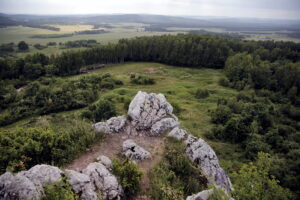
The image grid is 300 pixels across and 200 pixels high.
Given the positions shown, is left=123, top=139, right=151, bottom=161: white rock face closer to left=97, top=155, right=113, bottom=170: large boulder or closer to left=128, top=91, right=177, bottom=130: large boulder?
left=97, top=155, right=113, bottom=170: large boulder

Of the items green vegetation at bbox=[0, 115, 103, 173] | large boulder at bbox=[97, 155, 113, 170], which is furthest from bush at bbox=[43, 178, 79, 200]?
large boulder at bbox=[97, 155, 113, 170]

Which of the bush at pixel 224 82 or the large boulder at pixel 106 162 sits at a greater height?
the large boulder at pixel 106 162

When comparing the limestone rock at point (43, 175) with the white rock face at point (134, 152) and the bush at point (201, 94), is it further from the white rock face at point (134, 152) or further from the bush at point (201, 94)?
the bush at point (201, 94)

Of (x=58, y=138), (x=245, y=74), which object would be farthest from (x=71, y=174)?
(x=245, y=74)

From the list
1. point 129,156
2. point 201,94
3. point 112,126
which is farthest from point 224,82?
point 129,156

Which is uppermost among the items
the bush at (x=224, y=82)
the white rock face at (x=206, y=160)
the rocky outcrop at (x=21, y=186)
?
the rocky outcrop at (x=21, y=186)

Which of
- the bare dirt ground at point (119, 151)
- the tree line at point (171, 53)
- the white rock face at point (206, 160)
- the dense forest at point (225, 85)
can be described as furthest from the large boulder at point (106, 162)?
the tree line at point (171, 53)
